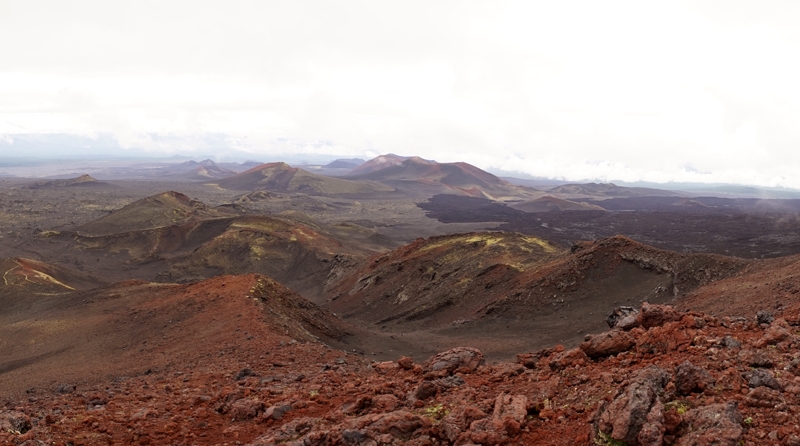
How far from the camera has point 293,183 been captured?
17462 centimetres

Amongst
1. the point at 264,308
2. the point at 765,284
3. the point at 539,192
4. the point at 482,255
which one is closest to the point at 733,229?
the point at 482,255

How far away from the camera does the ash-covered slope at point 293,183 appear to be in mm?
168500

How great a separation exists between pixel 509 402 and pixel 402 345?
15355 mm

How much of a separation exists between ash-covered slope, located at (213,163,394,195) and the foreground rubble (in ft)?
505

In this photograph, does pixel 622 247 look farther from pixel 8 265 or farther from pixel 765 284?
pixel 8 265

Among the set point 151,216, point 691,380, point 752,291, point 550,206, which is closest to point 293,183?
point 550,206

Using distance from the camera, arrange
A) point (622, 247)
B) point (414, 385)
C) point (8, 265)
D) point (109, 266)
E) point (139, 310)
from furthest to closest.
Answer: point (109, 266), point (8, 265), point (622, 247), point (139, 310), point (414, 385)

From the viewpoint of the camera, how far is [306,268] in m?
51.2

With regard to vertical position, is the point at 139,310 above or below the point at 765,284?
below

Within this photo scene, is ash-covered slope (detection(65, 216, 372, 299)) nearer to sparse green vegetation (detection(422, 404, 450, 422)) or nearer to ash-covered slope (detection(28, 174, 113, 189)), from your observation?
sparse green vegetation (detection(422, 404, 450, 422))

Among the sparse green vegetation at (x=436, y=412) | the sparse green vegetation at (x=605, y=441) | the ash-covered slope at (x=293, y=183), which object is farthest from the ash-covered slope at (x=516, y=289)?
the ash-covered slope at (x=293, y=183)

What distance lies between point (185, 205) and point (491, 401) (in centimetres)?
8825

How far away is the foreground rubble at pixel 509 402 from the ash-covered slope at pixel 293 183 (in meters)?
154

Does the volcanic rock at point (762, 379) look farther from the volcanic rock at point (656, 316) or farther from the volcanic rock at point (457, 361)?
the volcanic rock at point (457, 361)
